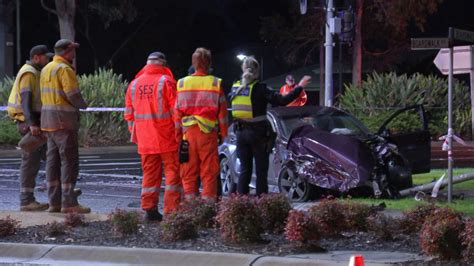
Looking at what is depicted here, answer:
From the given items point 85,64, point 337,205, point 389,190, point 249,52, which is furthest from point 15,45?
point 337,205

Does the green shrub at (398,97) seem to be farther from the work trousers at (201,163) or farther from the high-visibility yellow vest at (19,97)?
the work trousers at (201,163)

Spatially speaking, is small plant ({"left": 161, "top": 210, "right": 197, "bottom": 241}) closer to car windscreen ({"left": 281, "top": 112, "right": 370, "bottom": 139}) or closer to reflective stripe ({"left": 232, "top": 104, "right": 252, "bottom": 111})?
reflective stripe ({"left": 232, "top": 104, "right": 252, "bottom": 111})

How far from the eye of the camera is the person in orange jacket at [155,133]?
9.46 m

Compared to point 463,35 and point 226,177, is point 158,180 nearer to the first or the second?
point 226,177

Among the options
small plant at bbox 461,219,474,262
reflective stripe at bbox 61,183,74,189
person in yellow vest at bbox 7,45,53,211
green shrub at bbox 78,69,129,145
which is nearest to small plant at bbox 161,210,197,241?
reflective stripe at bbox 61,183,74,189

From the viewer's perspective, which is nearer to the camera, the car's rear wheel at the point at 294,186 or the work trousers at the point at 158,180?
the work trousers at the point at 158,180

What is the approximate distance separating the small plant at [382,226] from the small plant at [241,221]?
3.59 feet

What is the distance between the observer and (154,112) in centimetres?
948

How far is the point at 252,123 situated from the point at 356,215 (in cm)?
204

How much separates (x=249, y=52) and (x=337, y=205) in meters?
36.3

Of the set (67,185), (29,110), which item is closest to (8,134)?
(29,110)

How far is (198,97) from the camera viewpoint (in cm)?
937

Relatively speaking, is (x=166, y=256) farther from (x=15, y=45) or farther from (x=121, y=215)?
(x=15, y=45)

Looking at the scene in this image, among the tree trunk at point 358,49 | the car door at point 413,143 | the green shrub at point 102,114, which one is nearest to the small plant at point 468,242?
the car door at point 413,143
